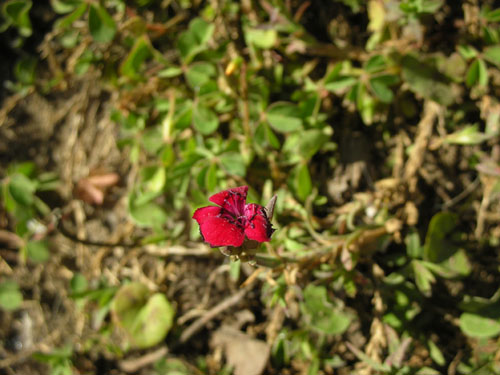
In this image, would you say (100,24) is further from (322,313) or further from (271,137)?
(322,313)

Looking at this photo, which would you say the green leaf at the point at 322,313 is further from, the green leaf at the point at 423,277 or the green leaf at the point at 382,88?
the green leaf at the point at 382,88

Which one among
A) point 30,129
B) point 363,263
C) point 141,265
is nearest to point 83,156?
point 30,129

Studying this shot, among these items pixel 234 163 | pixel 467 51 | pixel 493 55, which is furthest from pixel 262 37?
pixel 493 55

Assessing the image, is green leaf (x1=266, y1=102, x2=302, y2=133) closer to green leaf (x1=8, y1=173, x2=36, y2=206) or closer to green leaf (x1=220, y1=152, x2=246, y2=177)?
green leaf (x1=220, y1=152, x2=246, y2=177)

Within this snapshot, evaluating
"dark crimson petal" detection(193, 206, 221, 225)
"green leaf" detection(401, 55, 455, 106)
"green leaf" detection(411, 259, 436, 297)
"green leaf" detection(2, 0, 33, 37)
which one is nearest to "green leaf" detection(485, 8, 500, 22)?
"green leaf" detection(401, 55, 455, 106)

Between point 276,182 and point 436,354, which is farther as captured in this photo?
point 276,182

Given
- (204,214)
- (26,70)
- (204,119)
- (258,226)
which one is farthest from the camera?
(26,70)
